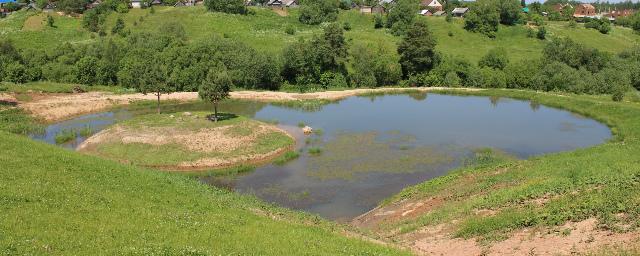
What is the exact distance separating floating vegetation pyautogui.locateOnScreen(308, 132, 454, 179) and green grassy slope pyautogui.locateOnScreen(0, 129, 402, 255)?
13.2m

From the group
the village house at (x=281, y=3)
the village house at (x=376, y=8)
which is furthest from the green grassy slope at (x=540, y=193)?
the village house at (x=281, y=3)

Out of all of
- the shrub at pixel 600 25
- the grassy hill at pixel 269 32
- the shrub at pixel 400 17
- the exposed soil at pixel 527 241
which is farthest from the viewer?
the shrub at pixel 600 25

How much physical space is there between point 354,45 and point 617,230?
82444 millimetres

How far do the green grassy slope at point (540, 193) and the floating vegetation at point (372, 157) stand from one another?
5916 mm

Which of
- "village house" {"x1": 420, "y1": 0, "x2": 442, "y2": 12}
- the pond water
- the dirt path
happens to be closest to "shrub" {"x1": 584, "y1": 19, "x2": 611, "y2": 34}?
"village house" {"x1": 420, "y1": 0, "x2": 442, "y2": 12}

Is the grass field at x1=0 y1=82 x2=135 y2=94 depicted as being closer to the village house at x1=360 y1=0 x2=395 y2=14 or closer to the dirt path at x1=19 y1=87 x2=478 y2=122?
the dirt path at x1=19 y1=87 x2=478 y2=122

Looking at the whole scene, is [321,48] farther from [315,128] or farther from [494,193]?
[494,193]

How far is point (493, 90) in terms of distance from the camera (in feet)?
270

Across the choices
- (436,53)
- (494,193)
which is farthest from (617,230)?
(436,53)

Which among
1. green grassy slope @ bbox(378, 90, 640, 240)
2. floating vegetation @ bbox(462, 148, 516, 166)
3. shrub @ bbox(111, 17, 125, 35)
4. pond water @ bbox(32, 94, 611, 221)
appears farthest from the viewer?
shrub @ bbox(111, 17, 125, 35)

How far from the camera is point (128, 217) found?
2005 cm

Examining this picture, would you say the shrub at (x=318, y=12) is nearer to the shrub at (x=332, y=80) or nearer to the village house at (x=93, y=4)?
the shrub at (x=332, y=80)

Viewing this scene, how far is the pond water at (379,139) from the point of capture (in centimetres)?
3707

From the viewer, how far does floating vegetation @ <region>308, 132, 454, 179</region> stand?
136 ft
